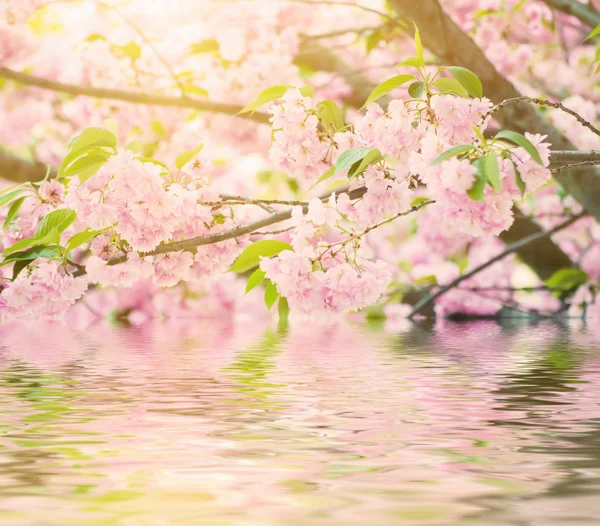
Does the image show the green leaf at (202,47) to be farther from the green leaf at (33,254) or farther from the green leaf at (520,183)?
the green leaf at (520,183)

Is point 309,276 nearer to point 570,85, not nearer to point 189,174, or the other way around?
point 189,174

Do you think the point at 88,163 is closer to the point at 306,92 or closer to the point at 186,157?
the point at 186,157

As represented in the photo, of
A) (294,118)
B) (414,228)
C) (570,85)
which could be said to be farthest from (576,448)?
(414,228)

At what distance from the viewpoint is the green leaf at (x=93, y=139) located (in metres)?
3.62

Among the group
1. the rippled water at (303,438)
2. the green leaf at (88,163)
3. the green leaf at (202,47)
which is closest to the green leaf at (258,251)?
the rippled water at (303,438)

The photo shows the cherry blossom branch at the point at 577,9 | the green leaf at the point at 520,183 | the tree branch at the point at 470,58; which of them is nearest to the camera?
the green leaf at the point at 520,183

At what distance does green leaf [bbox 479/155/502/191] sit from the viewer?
2689 millimetres

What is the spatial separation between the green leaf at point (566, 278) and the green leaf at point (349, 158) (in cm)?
565

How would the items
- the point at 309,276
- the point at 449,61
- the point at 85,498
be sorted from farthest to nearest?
the point at 449,61
the point at 309,276
the point at 85,498

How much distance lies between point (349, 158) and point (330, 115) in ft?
1.99

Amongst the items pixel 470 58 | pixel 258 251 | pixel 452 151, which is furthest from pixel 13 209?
pixel 470 58

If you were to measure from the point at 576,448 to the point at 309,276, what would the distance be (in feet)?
3.64

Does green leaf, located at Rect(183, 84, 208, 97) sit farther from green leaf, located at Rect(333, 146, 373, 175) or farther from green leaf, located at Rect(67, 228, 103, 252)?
green leaf, located at Rect(333, 146, 373, 175)

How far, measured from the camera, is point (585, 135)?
8281 millimetres
